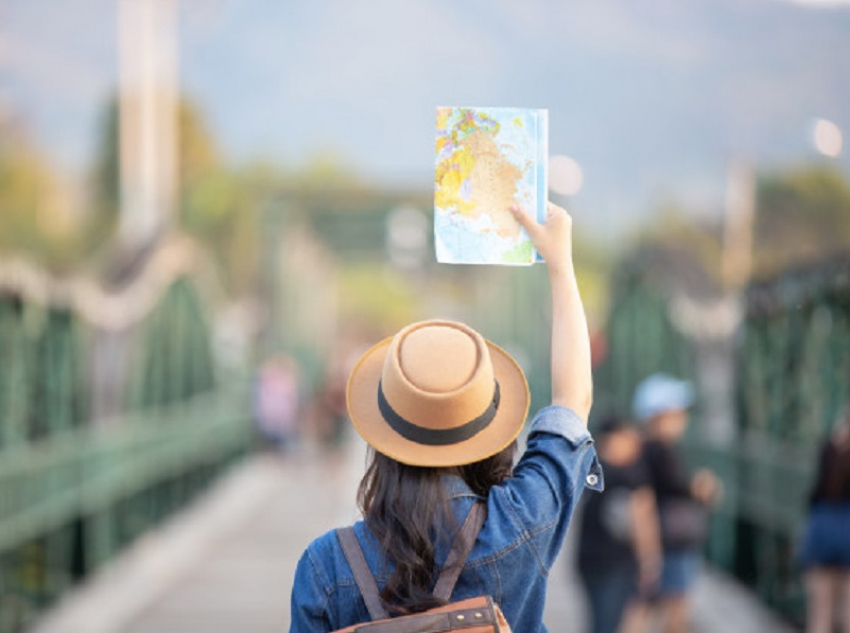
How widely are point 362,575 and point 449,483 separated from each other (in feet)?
0.68

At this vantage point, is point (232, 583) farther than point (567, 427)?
Yes

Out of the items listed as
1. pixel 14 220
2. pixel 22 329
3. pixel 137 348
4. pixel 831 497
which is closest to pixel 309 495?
pixel 137 348

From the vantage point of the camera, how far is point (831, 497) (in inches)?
213

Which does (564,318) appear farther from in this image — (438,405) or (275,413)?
(275,413)

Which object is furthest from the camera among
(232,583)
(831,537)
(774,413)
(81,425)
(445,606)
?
(232,583)

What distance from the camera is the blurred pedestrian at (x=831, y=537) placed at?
5367 mm

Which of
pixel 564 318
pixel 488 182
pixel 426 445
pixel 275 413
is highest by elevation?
pixel 488 182

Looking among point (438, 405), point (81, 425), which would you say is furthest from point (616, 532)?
point (81, 425)

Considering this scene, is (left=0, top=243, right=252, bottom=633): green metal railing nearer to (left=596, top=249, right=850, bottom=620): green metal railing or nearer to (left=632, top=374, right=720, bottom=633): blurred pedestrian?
(left=632, top=374, right=720, bottom=633): blurred pedestrian

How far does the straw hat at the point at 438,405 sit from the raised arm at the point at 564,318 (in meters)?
0.11

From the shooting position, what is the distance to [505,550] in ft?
7.02

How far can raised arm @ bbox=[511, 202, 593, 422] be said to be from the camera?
228 cm

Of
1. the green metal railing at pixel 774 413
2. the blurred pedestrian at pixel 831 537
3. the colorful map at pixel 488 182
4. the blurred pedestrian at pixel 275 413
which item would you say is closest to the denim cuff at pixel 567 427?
the colorful map at pixel 488 182

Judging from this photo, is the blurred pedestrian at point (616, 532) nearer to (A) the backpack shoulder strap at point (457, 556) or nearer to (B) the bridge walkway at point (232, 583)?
(B) the bridge walkway at point (232, 583)
